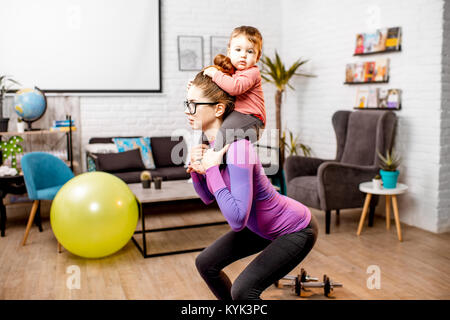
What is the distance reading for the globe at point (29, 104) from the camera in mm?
4695

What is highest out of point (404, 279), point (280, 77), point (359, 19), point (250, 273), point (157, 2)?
point (157, 2)

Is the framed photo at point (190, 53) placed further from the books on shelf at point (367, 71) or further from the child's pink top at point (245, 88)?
the child's pink top at point (245, 88)

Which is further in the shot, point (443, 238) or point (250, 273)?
point (443, 238)

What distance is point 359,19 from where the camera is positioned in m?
4.86

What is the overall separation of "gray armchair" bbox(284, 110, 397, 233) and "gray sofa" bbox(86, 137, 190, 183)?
126cm

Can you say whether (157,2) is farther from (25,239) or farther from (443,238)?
(443,238)

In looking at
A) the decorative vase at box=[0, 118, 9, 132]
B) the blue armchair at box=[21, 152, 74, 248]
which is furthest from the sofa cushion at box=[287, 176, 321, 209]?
the decorative vase at box=[0, 118, 9, 132]

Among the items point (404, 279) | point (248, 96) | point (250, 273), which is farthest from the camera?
point (404, 279)

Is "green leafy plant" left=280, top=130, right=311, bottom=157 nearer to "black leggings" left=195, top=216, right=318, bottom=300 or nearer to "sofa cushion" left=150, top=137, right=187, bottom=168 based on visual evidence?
"sofa cushion" left=150, top=137, right=187, bottom=168

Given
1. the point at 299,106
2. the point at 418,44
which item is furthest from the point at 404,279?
the point at 299,106

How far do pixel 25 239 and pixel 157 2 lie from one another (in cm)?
325

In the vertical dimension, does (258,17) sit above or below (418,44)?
above

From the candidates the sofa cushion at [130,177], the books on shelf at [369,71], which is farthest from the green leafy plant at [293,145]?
the sofa cushion at [130,177]

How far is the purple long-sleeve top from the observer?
5.15 feet
